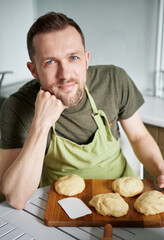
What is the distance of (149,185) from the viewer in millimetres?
1183

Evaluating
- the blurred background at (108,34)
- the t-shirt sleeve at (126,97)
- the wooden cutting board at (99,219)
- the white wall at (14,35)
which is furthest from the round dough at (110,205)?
the white wall at (14,35)

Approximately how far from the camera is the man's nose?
122 cm

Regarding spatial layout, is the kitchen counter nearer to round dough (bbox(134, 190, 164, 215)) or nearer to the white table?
round dough (bbox(134, 190, 164, 215))

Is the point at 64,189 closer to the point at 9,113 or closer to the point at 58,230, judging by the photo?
the point at 58,230

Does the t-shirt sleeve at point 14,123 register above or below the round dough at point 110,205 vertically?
above

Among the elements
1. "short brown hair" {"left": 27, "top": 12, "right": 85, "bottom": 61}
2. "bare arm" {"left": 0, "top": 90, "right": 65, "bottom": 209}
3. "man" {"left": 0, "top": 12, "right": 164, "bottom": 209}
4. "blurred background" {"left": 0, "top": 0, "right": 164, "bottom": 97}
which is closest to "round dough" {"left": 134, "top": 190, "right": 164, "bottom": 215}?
"man" {"left": 0, "top": 12, "right": 164, "bottom": 209}

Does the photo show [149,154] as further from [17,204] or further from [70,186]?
[17,204]

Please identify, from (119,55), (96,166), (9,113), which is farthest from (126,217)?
(119,55)

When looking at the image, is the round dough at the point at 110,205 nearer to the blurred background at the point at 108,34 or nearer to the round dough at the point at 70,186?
the round dough at the point at 70,186

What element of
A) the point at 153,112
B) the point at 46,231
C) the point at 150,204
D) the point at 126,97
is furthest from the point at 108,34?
the point at 46,231

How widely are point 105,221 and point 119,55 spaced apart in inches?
71.3

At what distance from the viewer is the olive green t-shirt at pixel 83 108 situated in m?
1.33

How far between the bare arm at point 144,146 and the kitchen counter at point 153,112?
372mm

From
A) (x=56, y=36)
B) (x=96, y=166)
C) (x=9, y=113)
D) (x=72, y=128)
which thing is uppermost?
(x=56, y=36)
